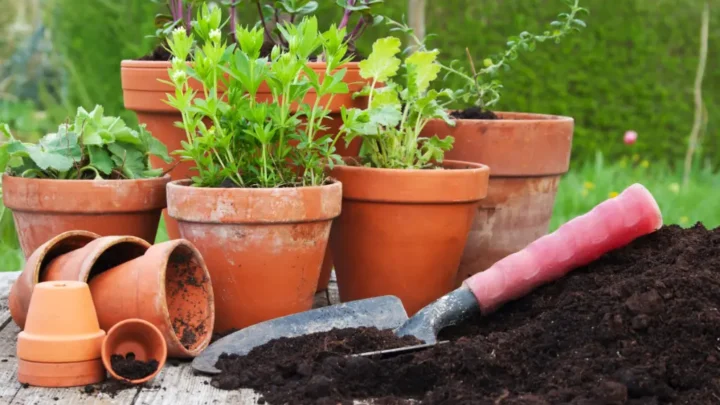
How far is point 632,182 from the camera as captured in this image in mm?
4688

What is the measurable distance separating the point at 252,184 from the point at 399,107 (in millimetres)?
443

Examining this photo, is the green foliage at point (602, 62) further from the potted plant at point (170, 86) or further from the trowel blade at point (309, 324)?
the trowel blade at point (309, 324)

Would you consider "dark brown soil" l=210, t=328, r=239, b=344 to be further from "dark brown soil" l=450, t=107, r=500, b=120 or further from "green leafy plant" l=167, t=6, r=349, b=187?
"dark brown soil" l=450, t=107, r=500, b=120

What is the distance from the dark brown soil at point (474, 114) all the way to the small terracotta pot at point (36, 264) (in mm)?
1219

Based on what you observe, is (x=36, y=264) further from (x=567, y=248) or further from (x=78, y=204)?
(x=567, y=248)

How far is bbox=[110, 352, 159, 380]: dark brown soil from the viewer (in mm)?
1872

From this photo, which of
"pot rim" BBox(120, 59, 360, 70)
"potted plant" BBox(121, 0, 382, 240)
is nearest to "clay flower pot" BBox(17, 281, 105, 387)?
"potted plant" BBox(121, 0, 382, 240)

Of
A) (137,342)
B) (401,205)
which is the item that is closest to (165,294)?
(137,342)

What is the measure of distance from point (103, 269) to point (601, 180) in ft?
9.97

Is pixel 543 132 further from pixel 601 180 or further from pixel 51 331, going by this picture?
pixel 601 180

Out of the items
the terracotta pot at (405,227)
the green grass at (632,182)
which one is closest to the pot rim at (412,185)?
the terracotta pot at (405,227)

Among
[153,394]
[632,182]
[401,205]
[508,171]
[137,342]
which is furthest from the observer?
[632,182]

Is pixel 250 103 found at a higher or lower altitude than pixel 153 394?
higher

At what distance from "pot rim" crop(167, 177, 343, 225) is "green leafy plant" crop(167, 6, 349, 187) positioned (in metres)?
0.09
